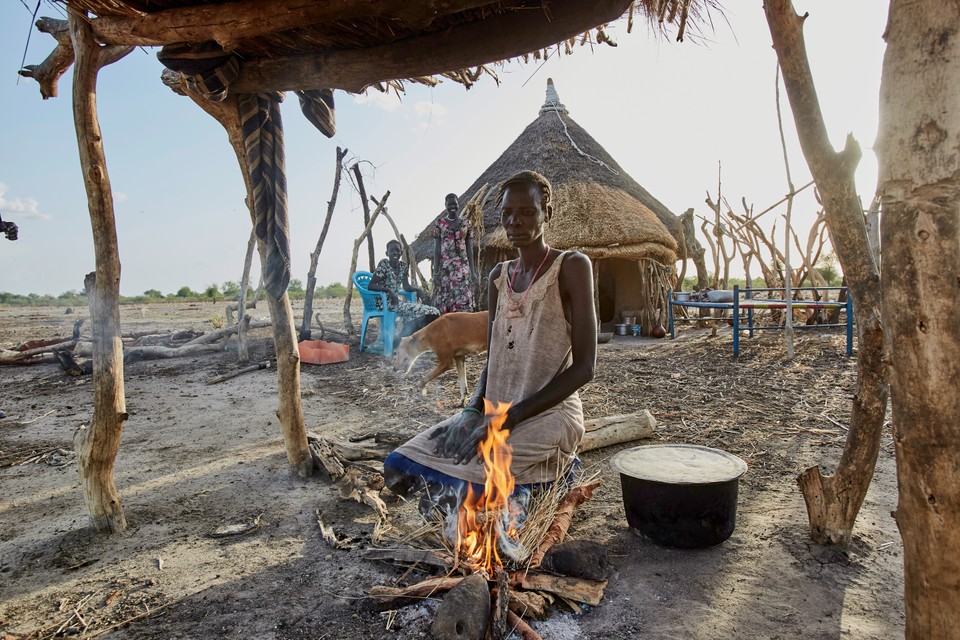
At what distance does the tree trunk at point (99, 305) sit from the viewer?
270 centimetres

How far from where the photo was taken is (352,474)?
10.9 ft

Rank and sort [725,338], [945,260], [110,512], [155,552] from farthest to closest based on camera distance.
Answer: [725,338]
[110,512]
[155,552]
[945,260]

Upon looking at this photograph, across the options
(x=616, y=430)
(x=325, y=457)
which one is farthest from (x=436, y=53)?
(x=616, y=430)

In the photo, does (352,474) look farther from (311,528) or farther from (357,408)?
(357,408)

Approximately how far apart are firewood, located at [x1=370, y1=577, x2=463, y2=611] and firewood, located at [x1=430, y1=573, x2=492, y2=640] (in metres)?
0.18

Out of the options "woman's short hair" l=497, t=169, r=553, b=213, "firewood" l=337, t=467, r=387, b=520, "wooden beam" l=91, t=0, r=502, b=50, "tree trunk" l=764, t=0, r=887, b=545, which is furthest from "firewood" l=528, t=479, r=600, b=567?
"wooden beam" l=91, t=0, r=502, b=50

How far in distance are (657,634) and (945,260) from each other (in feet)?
4.81

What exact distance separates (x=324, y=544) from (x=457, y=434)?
0.94 meters

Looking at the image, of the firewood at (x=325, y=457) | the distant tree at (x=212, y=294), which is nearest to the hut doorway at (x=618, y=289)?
the firewood at (x=325, y=457)

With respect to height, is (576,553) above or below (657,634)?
above

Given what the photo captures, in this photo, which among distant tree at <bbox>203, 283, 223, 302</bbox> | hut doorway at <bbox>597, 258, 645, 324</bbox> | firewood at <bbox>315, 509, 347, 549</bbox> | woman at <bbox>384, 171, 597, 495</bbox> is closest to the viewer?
woman at <bbox>384, 171, 597, 495</bbox>

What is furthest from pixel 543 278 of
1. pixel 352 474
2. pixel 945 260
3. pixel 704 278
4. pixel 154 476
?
pixel 704 278

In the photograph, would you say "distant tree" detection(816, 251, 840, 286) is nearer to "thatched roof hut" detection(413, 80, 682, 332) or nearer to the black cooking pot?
"thatched roof hut" detection(413, 80, 682, 332)

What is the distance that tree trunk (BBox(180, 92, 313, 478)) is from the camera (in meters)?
3.32
